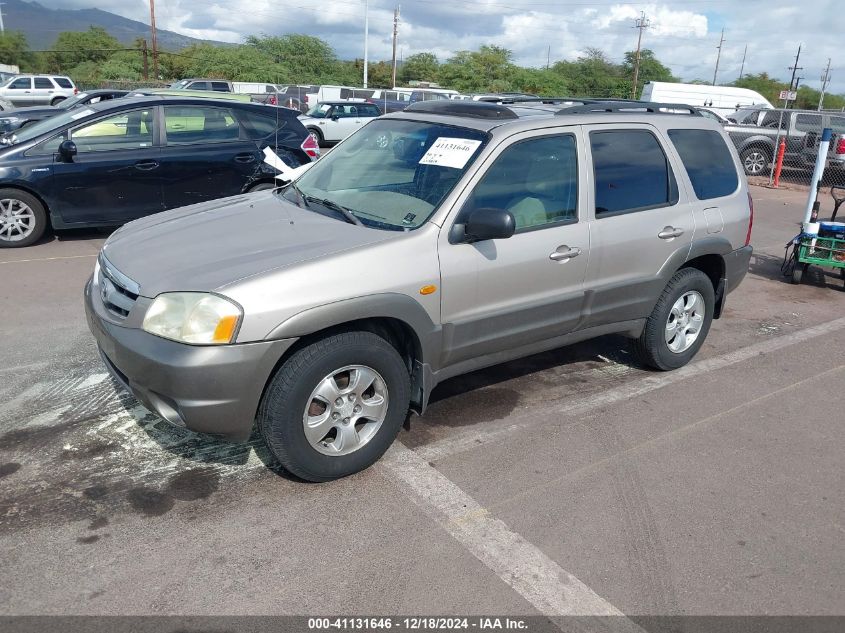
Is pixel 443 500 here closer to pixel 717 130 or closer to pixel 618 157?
pixel 618 157

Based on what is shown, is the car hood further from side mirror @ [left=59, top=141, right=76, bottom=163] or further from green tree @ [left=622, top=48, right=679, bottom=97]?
green tree @ [left=622, top=48, right=679, bottom=97]

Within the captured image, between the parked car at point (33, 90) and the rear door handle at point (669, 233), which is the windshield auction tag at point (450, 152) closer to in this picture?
the rear door handle at point (669, 233)

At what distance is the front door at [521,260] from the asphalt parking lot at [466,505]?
598 mm

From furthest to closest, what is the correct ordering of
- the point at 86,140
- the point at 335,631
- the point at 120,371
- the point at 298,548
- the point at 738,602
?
the point at 86,140
the point at 120,371
the point at 298,548
the point at 738,602
the point at 335,631

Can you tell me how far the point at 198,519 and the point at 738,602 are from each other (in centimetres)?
229

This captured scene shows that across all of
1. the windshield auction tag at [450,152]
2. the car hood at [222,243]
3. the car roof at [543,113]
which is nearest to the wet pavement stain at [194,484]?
the car hood at [222,243]

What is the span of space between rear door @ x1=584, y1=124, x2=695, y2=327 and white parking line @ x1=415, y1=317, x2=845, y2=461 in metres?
0.51

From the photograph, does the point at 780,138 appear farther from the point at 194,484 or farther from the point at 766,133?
the point at 194,484

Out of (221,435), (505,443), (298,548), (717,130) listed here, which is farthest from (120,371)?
(717,130)

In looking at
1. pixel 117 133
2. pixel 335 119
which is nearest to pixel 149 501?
pixel 117 133

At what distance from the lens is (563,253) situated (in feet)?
13.3

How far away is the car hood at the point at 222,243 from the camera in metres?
3.20

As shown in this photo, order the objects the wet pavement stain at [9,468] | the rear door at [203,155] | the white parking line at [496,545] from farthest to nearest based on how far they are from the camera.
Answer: the rear door at [203,155] → the wet pavement stain at [9,468] → the white parking line at [496,545]

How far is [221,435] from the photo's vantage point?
10.5 ft
